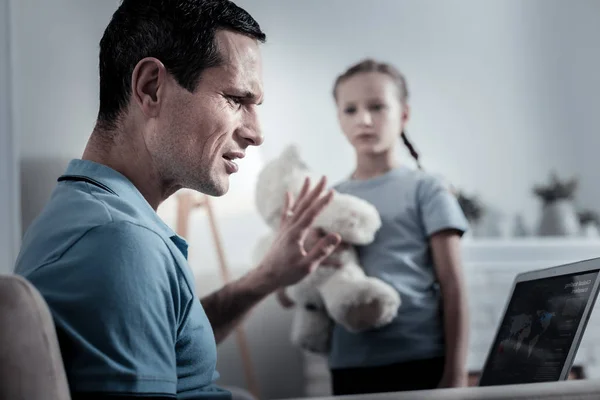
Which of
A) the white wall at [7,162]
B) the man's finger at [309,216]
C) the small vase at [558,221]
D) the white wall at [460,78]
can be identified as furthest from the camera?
the small vase at [558,221]

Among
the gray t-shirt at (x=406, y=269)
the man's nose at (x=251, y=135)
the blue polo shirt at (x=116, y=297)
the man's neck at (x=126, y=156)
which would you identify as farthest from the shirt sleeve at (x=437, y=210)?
the blue polo shirt at (x=116, y=297)

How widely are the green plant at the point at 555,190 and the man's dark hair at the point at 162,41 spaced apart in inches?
103

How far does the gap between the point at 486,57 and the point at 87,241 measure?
290cm

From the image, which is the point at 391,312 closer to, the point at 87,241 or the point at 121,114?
the point at 121,114

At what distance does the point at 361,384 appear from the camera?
6.43ft

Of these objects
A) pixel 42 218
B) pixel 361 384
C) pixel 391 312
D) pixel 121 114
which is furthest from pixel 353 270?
pixel 42 218

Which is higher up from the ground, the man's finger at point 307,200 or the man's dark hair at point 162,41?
the man's dark hair at point 162,41

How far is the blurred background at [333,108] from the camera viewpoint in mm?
2451

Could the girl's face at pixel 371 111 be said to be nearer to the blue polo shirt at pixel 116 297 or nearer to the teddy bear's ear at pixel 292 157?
the teddy bear's ear at pixel 292 157

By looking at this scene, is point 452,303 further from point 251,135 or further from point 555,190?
point 555,190

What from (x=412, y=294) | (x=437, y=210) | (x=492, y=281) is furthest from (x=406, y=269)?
(x=492, y=281)

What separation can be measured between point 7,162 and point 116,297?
1887 millimetres

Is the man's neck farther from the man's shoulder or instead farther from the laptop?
the laptop

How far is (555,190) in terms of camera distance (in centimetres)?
329
